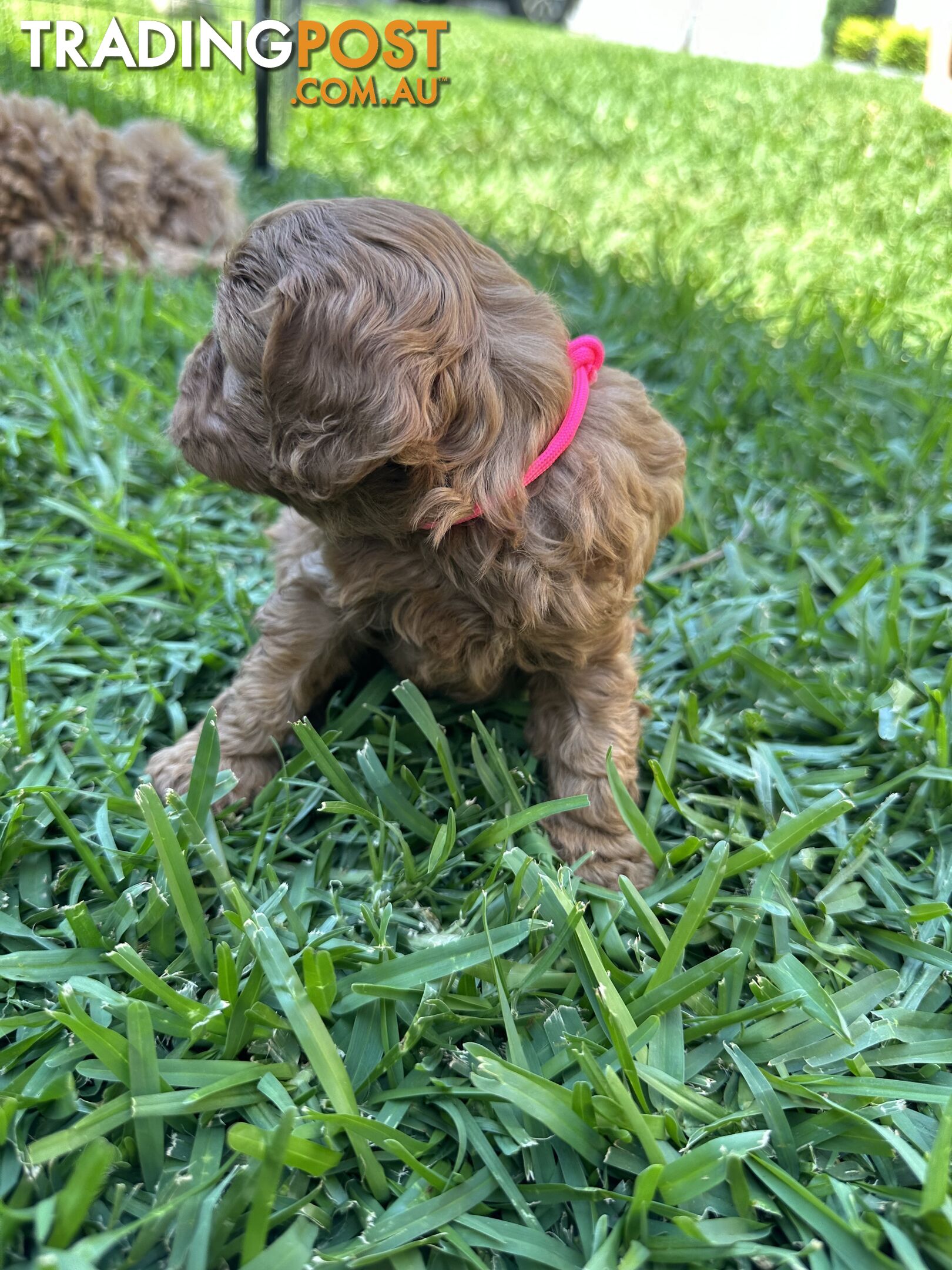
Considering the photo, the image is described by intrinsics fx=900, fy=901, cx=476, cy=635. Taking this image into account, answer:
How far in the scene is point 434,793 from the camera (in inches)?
71.2

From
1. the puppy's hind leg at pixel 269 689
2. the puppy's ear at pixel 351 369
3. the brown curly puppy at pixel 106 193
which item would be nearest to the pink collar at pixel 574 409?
the puppy's ear at pixel 351 369

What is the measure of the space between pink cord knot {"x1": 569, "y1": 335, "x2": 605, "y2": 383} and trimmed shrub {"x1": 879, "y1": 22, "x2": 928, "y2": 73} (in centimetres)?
896

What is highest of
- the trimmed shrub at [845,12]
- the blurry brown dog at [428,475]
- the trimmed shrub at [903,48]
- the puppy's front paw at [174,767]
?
the trimmed shrub at [845,12]

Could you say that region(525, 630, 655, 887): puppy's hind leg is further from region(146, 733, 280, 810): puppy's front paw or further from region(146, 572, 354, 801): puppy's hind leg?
region(146, 733, 280, 810): puppy's front paw

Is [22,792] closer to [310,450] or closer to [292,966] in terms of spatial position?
[292,966]

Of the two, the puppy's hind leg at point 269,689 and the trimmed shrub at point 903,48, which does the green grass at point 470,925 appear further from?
the trimmed shrub at point 903,48

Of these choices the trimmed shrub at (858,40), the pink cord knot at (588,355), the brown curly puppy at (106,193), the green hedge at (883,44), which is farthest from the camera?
the trimmed shrub at (858,40)

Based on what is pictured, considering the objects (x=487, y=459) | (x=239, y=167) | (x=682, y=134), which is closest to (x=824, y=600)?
(x=487, y=459)

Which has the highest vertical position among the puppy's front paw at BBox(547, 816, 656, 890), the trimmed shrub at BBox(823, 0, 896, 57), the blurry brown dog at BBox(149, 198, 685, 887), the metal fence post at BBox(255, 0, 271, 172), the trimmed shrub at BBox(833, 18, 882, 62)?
the trimmed shrub at BBox(823, 0, 896, 57)

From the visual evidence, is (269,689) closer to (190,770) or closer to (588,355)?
(190,770)

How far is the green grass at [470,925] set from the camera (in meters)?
1.16

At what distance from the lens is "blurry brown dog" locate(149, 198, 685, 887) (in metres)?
1.24

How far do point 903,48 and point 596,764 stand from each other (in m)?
12.1

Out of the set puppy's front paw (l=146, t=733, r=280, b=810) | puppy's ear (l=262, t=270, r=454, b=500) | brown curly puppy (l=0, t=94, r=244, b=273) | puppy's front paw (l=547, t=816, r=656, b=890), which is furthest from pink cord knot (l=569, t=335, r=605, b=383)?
brown curly puppy (l=0, t=94, r=244, b=273)
